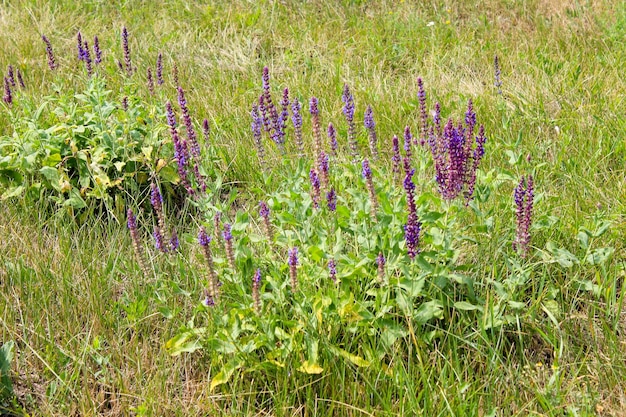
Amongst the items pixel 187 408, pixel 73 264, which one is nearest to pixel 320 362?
pixel 187 408

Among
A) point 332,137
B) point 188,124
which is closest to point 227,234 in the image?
point 188,124

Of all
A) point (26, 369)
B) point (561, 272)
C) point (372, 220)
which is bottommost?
point (26, 369)

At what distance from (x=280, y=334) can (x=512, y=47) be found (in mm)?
4093

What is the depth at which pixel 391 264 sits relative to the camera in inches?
101

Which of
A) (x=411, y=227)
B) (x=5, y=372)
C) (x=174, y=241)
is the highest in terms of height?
(x=411, y=227)

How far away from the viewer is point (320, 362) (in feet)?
8.35

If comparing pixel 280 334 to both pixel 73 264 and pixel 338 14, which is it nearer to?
pixel 73 264

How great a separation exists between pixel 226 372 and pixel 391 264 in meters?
0.69

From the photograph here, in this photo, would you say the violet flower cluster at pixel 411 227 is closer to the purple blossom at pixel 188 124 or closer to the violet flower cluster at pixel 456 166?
the violet flower cluster at pixel 456 166

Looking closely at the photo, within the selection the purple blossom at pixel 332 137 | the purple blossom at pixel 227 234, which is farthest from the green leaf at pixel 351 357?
the purple blossom at pixel 332 137

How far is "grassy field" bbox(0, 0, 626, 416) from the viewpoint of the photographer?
2471 mm

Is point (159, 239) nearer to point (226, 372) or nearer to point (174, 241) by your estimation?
point (174, 241)

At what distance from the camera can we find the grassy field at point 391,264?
247 centimetres

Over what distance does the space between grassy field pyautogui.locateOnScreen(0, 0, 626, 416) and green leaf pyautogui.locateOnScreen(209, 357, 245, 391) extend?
0.05 m
